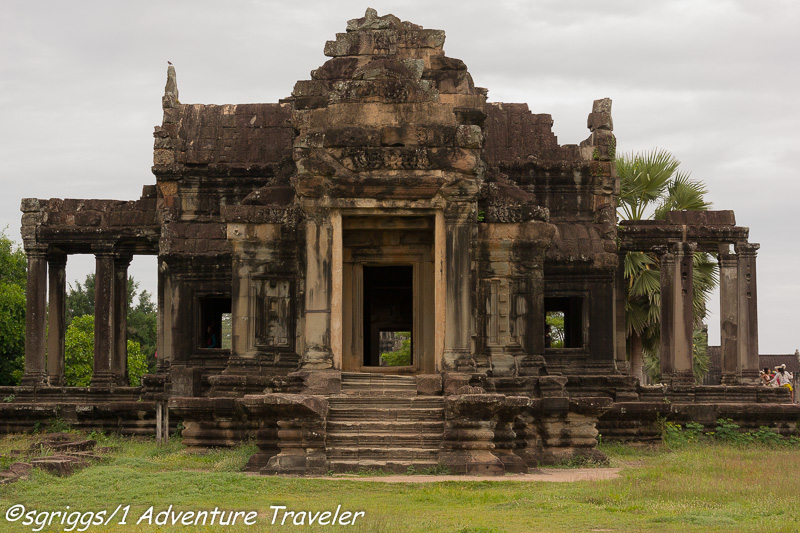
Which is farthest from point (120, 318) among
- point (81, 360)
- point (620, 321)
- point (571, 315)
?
point (81, 360)

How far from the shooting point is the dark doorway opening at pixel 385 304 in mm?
27203

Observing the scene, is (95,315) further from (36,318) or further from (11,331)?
(11,331)

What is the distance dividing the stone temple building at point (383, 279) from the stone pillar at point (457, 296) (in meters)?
0.04

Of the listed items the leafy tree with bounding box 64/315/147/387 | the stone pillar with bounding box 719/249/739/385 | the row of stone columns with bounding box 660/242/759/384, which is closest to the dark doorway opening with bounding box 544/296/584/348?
the row of stone columns with bounding box 660/242/759/384

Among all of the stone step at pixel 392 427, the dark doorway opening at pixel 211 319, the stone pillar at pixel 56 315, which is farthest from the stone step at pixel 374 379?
the stone pillar at pixel 56 315

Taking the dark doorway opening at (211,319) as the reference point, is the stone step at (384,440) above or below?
below

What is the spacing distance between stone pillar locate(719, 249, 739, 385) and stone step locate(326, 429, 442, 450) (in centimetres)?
1395

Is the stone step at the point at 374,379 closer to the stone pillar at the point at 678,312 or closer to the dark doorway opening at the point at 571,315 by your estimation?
the dark doorway opening at the point at 571,315

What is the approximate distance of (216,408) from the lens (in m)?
20.3

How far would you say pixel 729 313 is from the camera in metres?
29.7

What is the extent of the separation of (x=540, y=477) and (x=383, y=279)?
10516mm

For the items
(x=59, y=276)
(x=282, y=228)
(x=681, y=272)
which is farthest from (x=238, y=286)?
(x=681, y=272)

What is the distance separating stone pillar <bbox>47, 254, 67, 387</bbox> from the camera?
29484 millimetres

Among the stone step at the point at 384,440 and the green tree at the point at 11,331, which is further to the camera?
the green tree at the point at 11,331
